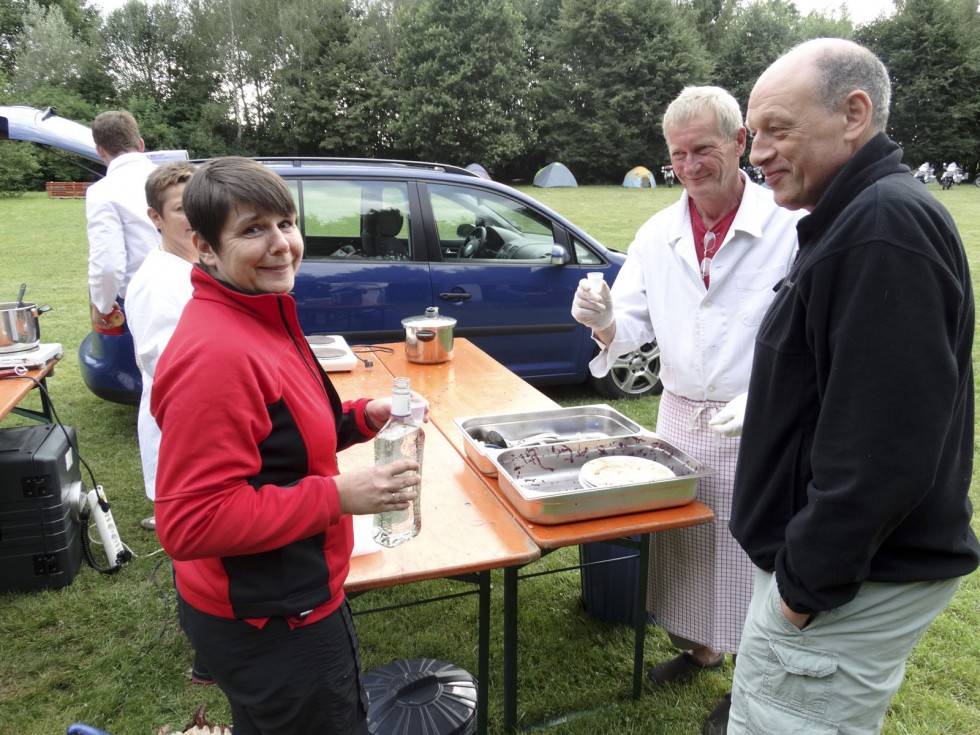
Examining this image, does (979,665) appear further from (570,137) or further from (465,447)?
(570,137)

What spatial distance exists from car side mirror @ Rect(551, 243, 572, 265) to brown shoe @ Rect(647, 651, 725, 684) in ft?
9.97

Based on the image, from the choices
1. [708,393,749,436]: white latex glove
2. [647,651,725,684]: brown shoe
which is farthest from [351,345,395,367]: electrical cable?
[708,393,749,436]: white latex glove

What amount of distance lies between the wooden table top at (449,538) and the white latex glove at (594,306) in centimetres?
66

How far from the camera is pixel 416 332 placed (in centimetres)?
358

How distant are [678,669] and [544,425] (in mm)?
1108

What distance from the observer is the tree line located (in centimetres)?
3253

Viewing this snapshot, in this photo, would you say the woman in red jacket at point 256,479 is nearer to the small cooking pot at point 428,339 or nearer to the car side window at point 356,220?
the small cooking pot at point 428,339

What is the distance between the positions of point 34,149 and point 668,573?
29863 millimetres

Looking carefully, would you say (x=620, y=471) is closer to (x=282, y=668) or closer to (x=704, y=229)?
(x=704, y=229)

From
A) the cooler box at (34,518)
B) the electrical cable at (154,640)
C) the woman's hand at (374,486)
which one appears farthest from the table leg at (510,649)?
the cooler box at (34,518)

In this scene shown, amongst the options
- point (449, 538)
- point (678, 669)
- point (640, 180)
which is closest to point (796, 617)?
point (449, 538)

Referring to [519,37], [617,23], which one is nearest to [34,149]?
[519,37]

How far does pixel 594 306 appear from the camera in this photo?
2320 mm

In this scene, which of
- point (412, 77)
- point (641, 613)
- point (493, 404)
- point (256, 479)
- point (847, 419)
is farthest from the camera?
point (412, 77)
